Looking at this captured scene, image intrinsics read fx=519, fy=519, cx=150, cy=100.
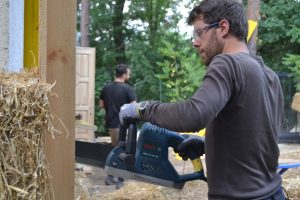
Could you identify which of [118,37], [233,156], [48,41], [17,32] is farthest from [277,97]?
[118,37]

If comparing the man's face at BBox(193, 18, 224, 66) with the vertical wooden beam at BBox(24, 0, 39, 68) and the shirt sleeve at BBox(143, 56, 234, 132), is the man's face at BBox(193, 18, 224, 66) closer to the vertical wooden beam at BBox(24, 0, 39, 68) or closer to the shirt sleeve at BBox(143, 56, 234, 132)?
the shirt sleeve at BBox(143, 56, 234, 132)

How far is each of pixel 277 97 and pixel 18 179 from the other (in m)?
1.09

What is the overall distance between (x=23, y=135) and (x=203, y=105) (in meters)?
0.63

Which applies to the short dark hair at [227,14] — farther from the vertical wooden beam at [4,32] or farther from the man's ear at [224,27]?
the vertical wooden beam at [4,32]

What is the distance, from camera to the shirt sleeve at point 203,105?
179 centimetres

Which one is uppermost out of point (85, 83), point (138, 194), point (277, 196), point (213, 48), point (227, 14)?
point (227, 14)

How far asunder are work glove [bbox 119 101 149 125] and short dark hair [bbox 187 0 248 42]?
0.43 metres

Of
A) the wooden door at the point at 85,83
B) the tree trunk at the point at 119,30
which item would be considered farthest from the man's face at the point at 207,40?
the tree trunk at the point at 119,30

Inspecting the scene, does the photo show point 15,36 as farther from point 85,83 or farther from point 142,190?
point 85,83

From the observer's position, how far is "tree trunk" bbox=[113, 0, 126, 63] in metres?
19.0

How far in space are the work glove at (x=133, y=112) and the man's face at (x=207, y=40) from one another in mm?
318

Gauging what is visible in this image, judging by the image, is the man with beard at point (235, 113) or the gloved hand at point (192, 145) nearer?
the man with beard at point (235, 113)

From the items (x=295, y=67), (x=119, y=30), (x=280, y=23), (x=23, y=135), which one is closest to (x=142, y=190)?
(x=23, y=135)

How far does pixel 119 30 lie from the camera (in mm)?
19062
